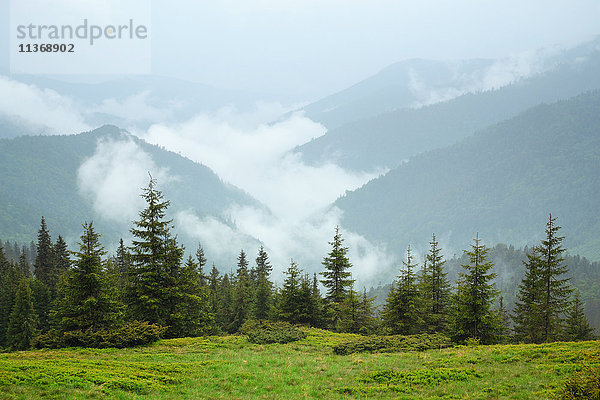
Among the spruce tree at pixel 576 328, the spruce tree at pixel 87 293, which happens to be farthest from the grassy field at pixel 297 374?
the spruce tree at pixel 576 328

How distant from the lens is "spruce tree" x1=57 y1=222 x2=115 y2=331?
100ft

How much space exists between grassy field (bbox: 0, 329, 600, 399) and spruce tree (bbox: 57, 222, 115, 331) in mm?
4407

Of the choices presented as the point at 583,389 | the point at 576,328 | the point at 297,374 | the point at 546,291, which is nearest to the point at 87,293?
the point at 297,374

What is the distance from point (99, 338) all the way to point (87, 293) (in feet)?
14.5

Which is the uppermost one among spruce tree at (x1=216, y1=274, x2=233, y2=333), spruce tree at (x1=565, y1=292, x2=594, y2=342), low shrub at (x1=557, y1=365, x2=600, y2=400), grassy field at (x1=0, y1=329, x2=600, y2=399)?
low shrub at (x1=557, y1=365, x2=600, y2=400)

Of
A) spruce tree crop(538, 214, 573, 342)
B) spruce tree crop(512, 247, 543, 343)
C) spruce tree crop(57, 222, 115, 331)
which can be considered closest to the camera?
spruce tree crop(57, 222, 115, 331)

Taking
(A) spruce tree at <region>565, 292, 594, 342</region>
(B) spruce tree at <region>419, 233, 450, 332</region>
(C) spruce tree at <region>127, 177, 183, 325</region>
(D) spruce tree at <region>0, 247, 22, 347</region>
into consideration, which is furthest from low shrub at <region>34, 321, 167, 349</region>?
(A) spruce tree at <region>565, 292, 594, 342</region>

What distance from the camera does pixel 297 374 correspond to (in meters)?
21.4

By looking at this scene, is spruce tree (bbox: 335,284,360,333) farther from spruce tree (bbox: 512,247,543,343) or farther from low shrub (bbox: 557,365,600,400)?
low shrub (bbox: 557,365,600,400)

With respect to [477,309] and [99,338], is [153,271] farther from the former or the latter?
[477,309]

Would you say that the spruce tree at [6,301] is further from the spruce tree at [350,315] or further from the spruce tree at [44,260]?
the spruce tree at [350,315]

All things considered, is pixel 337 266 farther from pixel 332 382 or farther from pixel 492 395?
pixel 492 395

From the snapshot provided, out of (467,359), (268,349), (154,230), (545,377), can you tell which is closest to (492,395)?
(545,377)

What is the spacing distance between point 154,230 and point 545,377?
30749 mm
